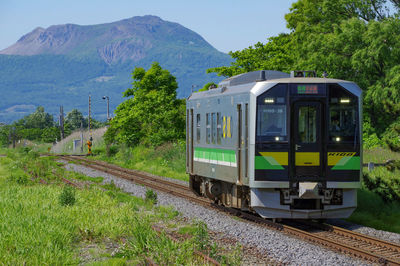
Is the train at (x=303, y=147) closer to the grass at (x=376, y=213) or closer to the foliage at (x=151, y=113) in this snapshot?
the grass at (x=376, y=213)

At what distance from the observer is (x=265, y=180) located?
1314 centimetres

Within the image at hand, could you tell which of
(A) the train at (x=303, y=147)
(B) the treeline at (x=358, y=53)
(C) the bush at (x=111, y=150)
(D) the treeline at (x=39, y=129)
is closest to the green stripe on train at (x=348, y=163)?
(A) the train at (x=303, y=147)

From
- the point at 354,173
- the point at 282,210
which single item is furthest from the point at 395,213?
the point at 282,210

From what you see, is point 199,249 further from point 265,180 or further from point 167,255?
point 265,180

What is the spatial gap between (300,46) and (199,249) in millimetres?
31310

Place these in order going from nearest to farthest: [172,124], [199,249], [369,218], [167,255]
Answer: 1. [167,255]
2. [199,249]
3. [369,218]
4. [172,124]

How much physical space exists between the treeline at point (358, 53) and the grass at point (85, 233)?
60.8 ft

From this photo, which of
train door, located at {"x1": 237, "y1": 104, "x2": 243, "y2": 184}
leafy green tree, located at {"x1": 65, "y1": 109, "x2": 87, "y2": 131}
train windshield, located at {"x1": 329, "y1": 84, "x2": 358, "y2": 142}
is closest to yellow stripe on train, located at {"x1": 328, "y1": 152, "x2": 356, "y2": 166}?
train windshield, located at {"x1": 329, "y1": 84, "x2": 358, "y2": 142}

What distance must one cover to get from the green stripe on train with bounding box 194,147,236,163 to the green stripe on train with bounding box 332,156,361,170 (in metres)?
2.56

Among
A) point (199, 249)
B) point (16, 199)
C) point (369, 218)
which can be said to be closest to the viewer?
point (199, 249)

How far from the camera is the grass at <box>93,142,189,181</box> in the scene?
2961cm

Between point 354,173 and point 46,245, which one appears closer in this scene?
point 46,245

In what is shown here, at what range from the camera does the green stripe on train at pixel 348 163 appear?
43.3ft

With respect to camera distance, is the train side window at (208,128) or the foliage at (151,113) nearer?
the train side window at (208,128)
